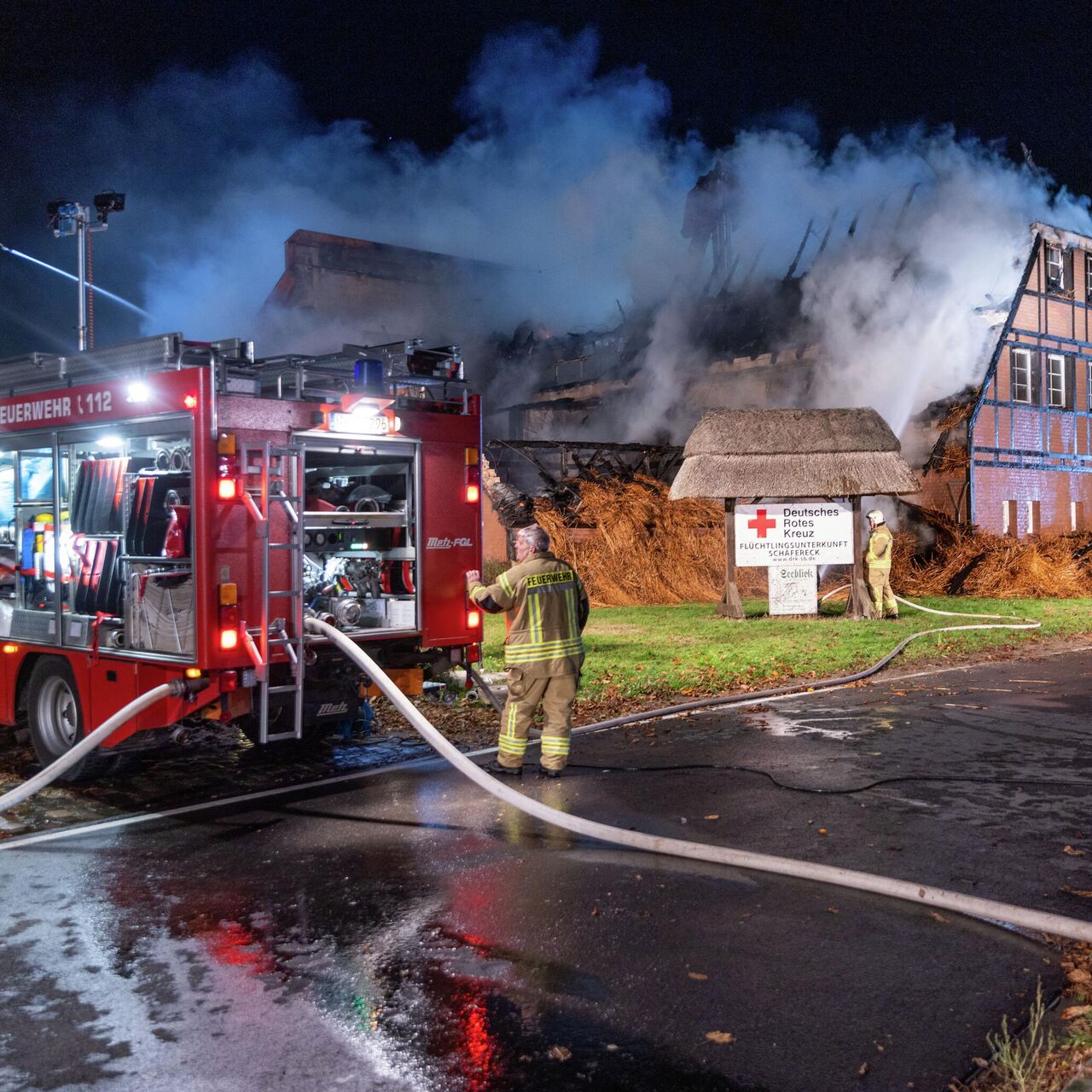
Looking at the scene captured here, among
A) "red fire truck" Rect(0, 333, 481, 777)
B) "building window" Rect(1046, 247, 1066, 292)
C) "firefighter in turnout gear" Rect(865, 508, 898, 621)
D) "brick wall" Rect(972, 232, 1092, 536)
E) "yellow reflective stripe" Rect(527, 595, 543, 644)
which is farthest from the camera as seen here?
"building window" Rect(1046, 247, 1066, 292)

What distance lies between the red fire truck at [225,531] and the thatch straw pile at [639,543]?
47.2 feet

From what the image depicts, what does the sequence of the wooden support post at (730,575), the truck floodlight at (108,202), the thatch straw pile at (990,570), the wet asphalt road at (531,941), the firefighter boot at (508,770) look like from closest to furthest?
the wet asphalt road at (531,941), the firefighter boot at (508,770), the truck floodlight at (108,202), the wooden support post at (730,575), the thatch straw pile at (990,570)

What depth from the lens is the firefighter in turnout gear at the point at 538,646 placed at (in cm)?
727

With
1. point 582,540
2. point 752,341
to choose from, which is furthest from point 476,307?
point 582,540

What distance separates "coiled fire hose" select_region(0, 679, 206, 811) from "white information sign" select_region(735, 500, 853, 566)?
1277cm

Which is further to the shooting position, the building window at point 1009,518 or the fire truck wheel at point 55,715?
the building window at point 1009,518

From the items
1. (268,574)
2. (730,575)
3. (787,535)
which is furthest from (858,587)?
(268,574)

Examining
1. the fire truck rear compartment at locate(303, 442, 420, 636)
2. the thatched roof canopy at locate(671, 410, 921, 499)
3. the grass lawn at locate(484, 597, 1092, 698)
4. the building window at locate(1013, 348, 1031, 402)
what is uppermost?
the building window at locate(1013, 348, 1031, 402)

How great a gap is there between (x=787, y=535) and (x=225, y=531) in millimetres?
12967

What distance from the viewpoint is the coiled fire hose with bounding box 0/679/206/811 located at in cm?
639

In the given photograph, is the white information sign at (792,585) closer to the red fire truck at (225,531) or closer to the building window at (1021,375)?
the red fire truck at (225,531)

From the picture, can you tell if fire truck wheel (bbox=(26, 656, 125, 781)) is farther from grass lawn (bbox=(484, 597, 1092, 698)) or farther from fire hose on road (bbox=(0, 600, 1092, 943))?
grass lawn (bbox=(484, 597, 1092, 698))

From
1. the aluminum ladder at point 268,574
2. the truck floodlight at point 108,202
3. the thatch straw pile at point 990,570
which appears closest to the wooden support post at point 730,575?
the thatch straw pile at point 990,570

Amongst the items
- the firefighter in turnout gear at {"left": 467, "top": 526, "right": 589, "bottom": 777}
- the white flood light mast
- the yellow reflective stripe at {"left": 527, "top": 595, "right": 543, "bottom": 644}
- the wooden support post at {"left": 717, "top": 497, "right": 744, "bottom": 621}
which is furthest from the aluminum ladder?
the wooden support post at {"left": 717, "top": 497, "right": 744, "bottom": 621}
